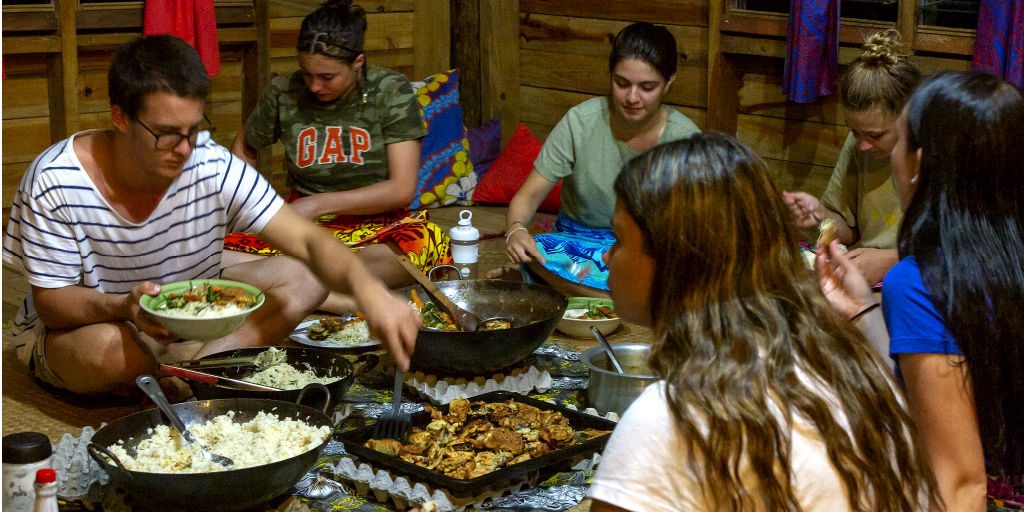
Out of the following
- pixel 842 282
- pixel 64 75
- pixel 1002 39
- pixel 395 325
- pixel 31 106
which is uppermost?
pixel 1002 39

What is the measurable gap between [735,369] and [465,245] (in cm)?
253

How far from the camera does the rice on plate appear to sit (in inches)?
87.6

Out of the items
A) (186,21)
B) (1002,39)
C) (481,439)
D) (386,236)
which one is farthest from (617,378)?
(186,21)

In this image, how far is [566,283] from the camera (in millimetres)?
3902

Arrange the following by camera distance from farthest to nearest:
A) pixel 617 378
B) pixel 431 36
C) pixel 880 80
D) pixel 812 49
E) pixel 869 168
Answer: pixel 431 36 < pixel 812 49 < pixel 869 168 < pixel 880 80 < pixel 617 378

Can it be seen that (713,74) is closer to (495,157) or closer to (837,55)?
(837,55)

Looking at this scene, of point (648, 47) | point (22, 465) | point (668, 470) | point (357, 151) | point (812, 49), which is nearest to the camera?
point (668, 470)

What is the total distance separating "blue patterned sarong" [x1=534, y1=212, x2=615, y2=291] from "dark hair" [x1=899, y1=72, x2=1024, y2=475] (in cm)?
202

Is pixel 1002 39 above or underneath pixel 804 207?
above

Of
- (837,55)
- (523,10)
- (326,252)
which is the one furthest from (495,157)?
(326,252)

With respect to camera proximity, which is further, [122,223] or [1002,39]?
[1002,39]

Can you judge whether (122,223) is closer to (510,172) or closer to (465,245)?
(465,245)

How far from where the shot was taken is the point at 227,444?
7.58 feet

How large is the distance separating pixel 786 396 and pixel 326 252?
1.53 meters
